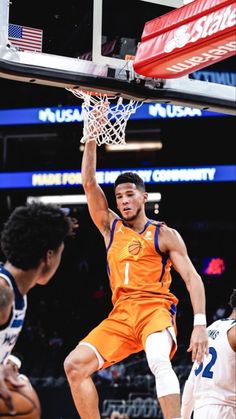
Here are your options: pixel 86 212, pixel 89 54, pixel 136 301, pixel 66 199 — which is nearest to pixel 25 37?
pixel 89 54

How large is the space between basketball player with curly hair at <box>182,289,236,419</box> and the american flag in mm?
2404

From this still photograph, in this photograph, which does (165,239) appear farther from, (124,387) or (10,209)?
(10,209)

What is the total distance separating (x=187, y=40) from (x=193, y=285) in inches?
68.0

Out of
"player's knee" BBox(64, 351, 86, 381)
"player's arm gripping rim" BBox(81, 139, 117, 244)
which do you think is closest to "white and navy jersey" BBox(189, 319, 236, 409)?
"player's knee" BBox(64, 351, 86, 381)

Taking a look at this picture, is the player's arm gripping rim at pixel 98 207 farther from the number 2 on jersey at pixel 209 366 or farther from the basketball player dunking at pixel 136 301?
the number 2 on jersey at pixel 209 366

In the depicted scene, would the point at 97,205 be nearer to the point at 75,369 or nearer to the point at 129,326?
the point at 129,326

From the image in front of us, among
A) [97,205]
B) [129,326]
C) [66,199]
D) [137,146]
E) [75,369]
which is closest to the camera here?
[75,369]

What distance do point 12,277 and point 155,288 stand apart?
217cm

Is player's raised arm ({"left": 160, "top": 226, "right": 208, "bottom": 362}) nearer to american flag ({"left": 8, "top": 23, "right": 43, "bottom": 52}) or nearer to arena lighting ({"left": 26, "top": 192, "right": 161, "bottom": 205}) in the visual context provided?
american flag ({"left": 8, "top": 23, "right": 43, "bottom": 52})

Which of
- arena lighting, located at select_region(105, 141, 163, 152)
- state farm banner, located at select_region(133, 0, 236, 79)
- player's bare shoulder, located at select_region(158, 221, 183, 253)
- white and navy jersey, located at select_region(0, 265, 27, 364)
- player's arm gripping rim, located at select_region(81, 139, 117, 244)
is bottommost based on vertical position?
white and navy jersey, located at select_region(0, 265, 27, 364)

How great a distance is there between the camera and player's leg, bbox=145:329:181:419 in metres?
5.46

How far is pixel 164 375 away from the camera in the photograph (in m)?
5.52

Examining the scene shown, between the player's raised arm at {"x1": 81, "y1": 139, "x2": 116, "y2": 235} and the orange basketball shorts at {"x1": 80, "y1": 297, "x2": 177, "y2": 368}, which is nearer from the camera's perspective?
the orange basketball shorts at {"x1": 80, "y1": 297, "x2": 177, "y2": 368}

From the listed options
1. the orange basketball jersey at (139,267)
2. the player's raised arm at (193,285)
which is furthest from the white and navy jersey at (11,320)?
the orange basketball jersey at (139,267)
